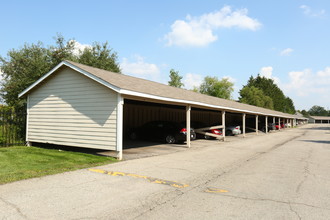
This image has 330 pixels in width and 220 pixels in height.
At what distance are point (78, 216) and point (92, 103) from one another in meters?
7.10

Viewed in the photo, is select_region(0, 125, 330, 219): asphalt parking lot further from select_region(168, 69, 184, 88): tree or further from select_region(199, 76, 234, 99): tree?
select_region(199, 76, 234, 99): tree

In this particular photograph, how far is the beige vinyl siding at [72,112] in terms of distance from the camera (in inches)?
395

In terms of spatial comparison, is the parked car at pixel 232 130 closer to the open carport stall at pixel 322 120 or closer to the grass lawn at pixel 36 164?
the grass lawn at pixel 36 164

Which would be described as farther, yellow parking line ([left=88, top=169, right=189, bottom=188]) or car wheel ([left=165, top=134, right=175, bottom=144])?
car wheel ([left=165, top=134, right=175, bottom=144])

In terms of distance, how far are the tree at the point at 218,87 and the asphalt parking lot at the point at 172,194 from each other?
294 feet

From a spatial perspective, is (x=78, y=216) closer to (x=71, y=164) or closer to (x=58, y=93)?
(x=71, y=164)

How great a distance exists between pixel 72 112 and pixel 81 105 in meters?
0.69

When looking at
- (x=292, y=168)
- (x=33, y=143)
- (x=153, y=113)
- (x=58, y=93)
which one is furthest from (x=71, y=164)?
(x=153, y=113)

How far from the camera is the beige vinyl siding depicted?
32.9 ft

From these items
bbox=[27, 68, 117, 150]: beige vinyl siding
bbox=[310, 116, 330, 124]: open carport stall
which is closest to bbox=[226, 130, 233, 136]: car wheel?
bbox=[27, 68, 117, 150]: beige vinyl siding

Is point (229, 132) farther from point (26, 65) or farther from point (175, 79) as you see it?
point (175, 79)

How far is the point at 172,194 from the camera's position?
207 inches

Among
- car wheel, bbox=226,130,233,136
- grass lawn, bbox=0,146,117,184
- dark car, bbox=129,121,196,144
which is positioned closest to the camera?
grass lawn, bbox=0,146,117,184

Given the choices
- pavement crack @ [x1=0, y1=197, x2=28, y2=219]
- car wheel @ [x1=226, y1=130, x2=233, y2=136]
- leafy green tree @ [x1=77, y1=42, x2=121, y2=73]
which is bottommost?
pavement crack @ [x1=0, y1=197, x2=28, y2=219]
